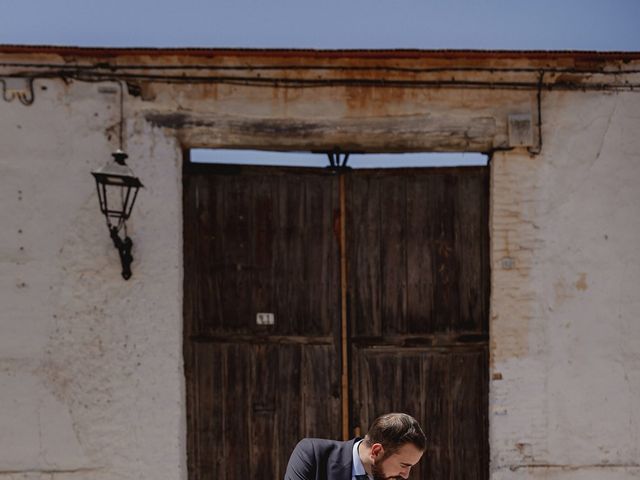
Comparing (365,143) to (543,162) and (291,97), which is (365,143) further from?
(543,162)

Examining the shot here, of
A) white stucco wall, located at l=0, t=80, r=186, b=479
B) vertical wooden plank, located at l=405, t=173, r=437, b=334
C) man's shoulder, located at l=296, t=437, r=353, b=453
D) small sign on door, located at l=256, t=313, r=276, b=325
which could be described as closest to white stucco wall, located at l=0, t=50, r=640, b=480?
white stucco wall, located at l=0, t=80, r=186, b=479

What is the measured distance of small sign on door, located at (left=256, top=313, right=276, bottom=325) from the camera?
3885 millimetres

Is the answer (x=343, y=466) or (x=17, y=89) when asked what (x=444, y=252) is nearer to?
(x=343, y=466)

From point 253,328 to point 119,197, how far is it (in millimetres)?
1424

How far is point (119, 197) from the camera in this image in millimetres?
3652

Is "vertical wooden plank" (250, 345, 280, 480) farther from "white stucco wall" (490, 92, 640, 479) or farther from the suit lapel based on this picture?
"white stucco wall" (490, 92, 640, 479)

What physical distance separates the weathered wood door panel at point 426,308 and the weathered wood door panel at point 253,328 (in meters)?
0.28

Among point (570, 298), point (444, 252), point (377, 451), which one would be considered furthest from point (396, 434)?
point (570, 298)

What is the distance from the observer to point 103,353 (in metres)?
3.65

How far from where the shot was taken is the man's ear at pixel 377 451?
234 cm

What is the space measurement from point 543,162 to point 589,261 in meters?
0.83

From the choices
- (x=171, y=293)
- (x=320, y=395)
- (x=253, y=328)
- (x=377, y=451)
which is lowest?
(x=320, y=395)

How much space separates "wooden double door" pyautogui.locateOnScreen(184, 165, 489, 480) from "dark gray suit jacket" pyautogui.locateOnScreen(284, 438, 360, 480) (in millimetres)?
1428

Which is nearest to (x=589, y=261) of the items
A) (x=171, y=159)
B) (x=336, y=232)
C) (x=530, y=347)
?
(x=530, y=347)
